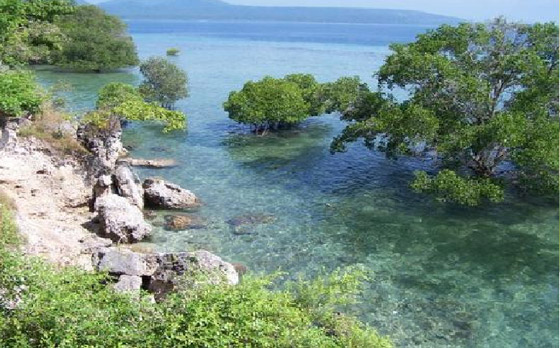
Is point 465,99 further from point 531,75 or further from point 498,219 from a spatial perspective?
point 498,219

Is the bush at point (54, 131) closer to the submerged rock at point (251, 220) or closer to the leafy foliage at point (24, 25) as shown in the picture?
the leafy foliage at point (24, 25)

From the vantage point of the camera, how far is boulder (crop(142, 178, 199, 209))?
3031 cm

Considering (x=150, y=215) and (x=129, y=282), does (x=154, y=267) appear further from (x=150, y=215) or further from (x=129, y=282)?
(x=150, y=215)

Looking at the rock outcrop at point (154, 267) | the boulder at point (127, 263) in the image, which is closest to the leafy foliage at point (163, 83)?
the boulder at point (127, 263)

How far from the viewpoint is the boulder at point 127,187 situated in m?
29.7

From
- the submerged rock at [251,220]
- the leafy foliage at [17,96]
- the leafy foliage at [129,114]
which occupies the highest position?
the leafy foliage at [17,96]

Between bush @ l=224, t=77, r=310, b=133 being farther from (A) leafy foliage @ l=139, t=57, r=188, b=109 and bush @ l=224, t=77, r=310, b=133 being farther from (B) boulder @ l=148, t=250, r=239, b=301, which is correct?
(B) boulder @ l=148, t=250, r=239, b=301

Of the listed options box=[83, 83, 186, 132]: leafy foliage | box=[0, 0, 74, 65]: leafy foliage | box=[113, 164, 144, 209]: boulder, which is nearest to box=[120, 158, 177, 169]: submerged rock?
box=[83, 83, 186, 132]: leafy foliage

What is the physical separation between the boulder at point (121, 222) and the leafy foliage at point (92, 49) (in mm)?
56221

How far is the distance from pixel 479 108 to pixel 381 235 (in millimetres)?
9595

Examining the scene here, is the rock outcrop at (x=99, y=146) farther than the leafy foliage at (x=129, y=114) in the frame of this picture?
No

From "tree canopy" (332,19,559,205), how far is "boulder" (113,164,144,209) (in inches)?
551

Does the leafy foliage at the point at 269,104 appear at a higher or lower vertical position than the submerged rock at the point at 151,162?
higher

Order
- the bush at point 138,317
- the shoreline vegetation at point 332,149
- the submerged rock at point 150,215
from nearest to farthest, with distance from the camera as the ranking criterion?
the bush at point 138,317
the shoreline vegetation at point 332,149
the submerged rock at point 150,215
